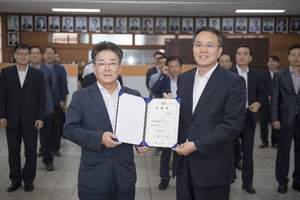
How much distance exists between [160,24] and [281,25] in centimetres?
448

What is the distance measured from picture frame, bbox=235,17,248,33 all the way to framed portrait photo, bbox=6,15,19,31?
316 inches

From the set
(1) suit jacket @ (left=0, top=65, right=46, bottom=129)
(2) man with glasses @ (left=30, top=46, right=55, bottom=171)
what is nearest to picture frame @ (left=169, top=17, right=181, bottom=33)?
(2) man with glasses @ (left=30, top=46, right=55, bottom=171)

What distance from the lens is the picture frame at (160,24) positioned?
12.5m

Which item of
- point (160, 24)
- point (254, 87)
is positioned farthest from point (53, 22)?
point (254, 87)

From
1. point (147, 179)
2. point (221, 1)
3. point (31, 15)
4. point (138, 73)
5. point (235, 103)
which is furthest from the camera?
point (31, 15)

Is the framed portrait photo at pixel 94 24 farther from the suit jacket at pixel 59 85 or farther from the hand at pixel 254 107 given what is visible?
the hand at pixel 254 107

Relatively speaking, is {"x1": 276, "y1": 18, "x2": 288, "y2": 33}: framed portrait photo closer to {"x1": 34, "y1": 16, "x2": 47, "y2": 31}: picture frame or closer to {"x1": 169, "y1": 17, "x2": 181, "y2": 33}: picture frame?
{"x1": 169, "y1": 17, "x2": 181, "y2": 33}: picture frame

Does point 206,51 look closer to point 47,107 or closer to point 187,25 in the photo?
point 47,107

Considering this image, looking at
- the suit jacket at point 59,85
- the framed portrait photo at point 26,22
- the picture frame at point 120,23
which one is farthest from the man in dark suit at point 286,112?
the framed portrait photo at point 26,22

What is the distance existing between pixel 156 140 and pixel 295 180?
8.89 ft

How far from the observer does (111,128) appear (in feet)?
6.83

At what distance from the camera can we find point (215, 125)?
2.05 meters

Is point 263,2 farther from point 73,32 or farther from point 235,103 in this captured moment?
point 235,103

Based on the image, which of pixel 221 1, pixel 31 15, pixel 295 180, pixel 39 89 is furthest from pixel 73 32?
pixel 295 180
